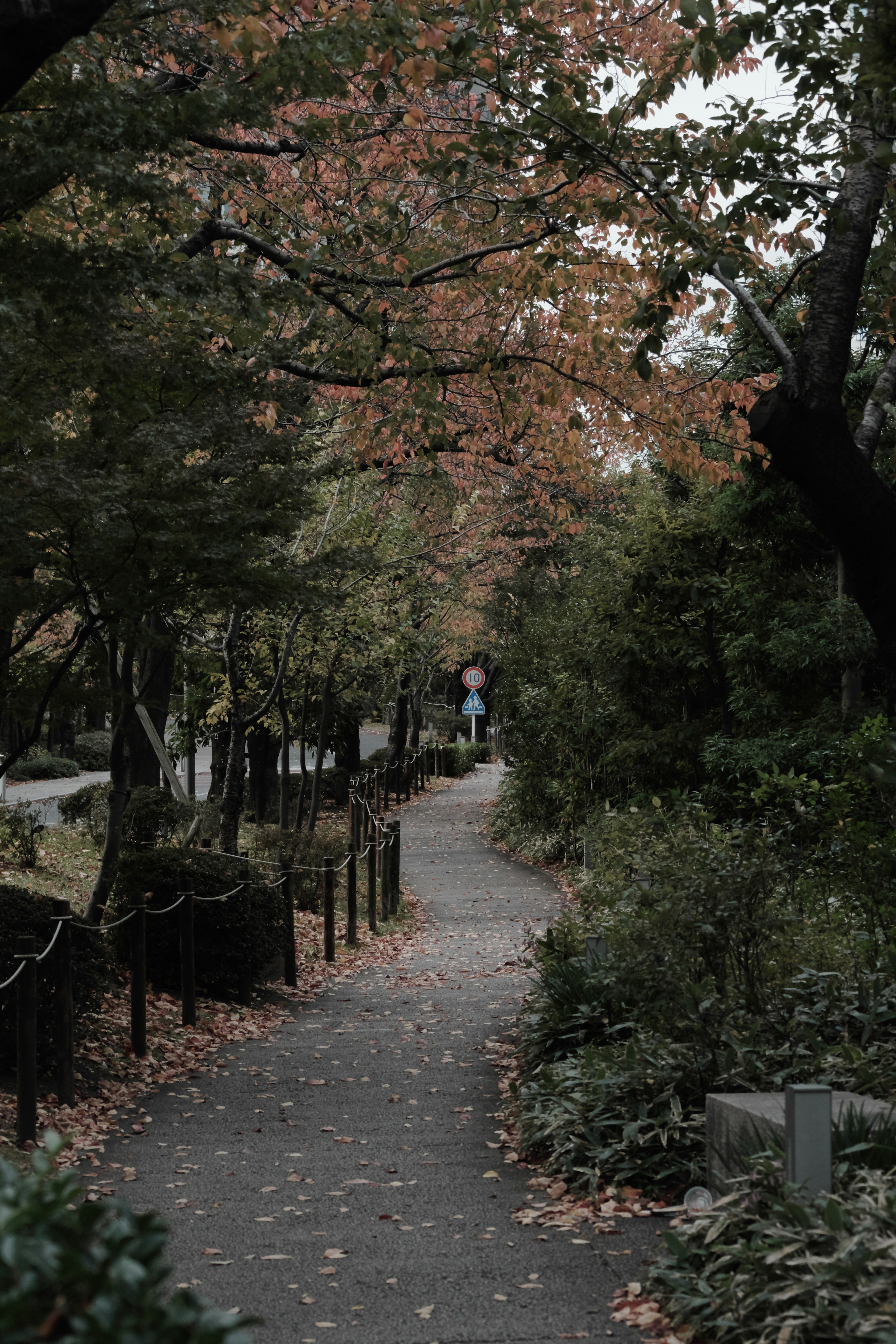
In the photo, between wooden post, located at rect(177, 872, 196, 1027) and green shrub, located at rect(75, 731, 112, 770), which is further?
green shrub, located at rect(75, 731, 112, 770)

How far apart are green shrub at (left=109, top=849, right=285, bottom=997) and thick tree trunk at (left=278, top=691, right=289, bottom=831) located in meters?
6.95

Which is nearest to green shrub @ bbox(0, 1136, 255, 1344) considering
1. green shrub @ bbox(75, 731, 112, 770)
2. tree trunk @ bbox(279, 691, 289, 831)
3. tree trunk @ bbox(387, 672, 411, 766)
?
tree trunk @ bbox(279, 691, 289, 831)

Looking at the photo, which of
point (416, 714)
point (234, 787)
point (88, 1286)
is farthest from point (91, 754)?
point (88, 1286)

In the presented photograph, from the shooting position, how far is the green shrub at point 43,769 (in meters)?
38.8

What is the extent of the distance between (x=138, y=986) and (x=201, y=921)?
1914 millimetres

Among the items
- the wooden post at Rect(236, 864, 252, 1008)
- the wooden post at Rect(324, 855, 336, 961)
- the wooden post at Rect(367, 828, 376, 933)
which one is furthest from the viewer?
the wooden post at Rect(367, 828, 376, 933)

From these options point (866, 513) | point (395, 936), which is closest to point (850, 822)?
point (866, 513)

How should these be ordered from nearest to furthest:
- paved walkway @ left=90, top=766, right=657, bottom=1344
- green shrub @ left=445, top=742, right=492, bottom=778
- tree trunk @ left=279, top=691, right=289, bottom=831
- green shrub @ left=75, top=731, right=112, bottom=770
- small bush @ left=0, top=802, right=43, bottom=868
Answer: paved walkway @ left=90, top=766, right=657, bottom=1344, small bush @ left=0, top=802, right=43, bottom=868, tree trunk @ left=279, top=691, right=289, bottom=831, green shrub @ left=445, top=742, right=492, bottom=778, green shrub @ left=75, top=731, right=112, bottom=770

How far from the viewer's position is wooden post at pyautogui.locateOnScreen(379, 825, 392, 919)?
16.2 metres

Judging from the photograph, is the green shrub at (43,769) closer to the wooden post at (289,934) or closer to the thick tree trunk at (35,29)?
the wooden post at (289,934)

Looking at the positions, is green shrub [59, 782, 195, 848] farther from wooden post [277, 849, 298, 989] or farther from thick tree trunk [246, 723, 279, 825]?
thick tree trunk [246, 723, 279, 825]

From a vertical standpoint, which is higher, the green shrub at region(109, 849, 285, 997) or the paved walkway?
the green shrub at region(109, 849, 285, 997)

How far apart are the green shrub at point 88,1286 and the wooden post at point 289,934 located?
9.51 m

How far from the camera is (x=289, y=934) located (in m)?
11.2
